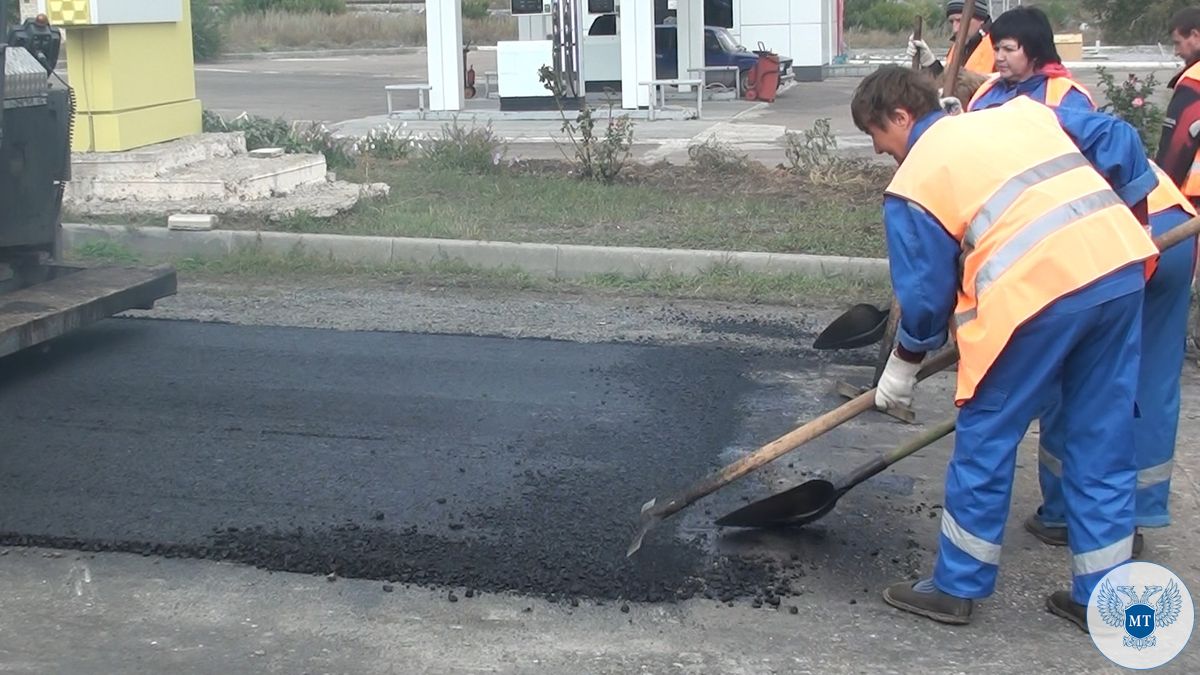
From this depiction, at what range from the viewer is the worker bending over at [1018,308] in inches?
148

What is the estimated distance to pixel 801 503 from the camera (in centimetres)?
465

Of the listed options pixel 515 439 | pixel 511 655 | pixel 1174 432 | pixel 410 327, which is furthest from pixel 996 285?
pixel 410 327

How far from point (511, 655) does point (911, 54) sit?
15.2ft

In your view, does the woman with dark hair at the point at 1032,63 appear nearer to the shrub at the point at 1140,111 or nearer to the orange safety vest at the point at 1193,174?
the orange safety vest at the point at 1193,174

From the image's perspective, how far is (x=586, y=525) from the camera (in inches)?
188

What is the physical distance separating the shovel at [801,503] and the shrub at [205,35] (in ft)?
99.1

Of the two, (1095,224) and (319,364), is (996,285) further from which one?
(319,364)

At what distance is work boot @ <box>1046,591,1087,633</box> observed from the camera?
4074mm

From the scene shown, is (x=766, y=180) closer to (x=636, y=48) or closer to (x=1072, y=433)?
(x=1072, y=433)

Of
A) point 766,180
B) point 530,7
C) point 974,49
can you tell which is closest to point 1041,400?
point 974,49

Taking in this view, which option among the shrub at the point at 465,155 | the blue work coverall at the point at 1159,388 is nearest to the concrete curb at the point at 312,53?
the shrub at the point at 465,155

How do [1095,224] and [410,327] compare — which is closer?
[1095,224]

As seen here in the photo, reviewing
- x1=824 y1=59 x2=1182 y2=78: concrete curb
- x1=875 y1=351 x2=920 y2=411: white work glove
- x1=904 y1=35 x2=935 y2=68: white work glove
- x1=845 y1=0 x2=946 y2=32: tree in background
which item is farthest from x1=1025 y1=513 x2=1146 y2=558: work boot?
x1=845 y1=0 x2=946 y2=32: tree in background

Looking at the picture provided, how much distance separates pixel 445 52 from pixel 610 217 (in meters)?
10.7
